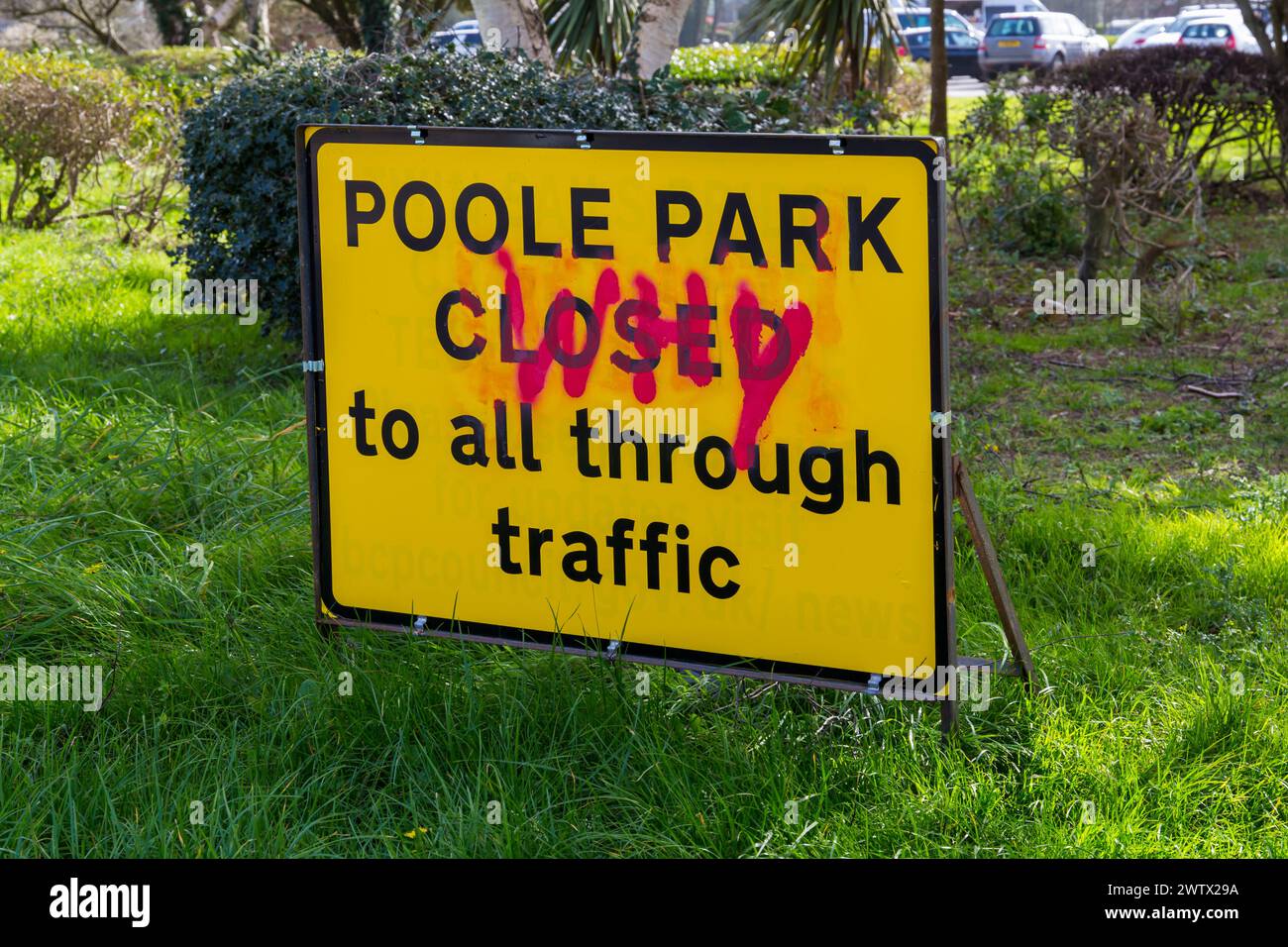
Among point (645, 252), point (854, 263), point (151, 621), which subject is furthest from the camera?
point (151, 621)

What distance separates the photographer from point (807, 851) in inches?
113

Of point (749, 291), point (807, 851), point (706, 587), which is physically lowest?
point (807, 851)

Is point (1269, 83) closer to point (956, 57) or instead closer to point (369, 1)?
point (369, 1)

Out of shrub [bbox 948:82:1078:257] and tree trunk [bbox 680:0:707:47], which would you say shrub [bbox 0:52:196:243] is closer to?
shrub [bbox 948:82:1078:257]

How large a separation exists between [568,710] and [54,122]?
30.1 ft

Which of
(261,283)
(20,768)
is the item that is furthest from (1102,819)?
(261,283)

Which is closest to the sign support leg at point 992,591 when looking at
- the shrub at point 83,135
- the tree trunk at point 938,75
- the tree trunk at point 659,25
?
the tree trunk at point 659,25

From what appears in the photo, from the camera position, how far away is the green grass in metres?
2.95

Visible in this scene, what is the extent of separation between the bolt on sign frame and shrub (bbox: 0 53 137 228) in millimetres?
8284

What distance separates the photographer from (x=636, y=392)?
3.36 meters

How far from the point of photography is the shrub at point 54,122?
10773 millimetres

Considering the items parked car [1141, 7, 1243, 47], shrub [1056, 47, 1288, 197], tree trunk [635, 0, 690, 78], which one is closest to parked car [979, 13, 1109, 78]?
parked car [1141, 7, 1243, 47]

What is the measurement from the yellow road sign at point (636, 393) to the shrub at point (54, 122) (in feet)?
27.2

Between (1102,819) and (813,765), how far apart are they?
24.0 inches
